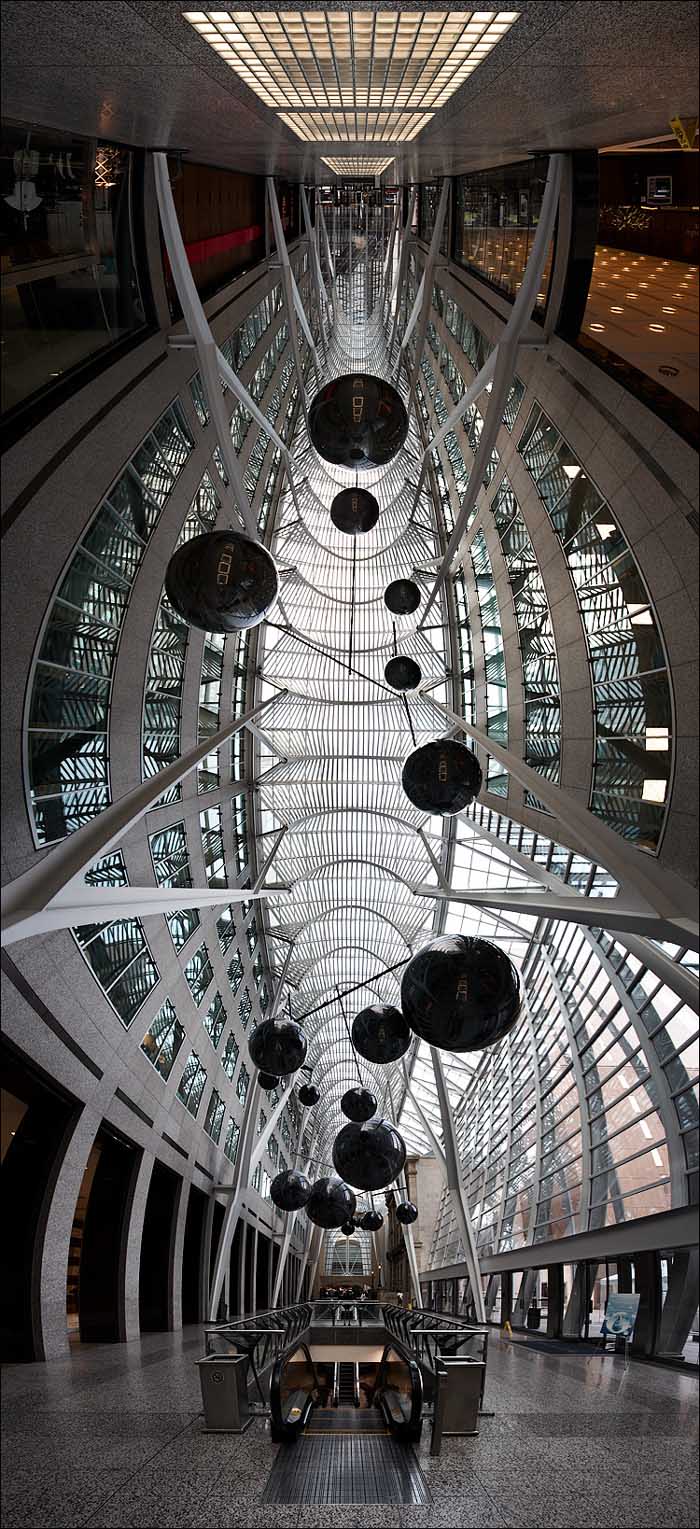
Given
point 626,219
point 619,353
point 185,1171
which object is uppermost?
point 626,219

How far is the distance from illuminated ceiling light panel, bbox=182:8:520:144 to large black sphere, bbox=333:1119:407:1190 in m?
13.4

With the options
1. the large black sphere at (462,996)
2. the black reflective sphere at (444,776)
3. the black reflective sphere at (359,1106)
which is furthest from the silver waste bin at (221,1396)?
the black reflective sphere at (444,776)

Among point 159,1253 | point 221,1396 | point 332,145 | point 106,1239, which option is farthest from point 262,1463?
point 159,1253

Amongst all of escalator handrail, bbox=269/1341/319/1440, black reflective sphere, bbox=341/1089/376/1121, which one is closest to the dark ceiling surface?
escalator handrail, bbox=269/1341/319/1440

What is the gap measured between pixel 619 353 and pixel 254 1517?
34.0 ft

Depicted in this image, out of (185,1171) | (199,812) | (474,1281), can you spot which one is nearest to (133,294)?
(199,812)

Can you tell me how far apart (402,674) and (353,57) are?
996cm

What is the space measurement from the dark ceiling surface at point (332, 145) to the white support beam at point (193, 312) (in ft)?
1.32

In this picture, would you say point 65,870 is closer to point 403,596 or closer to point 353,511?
point 353,511

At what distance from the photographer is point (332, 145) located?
9.87 metres

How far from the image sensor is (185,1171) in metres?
30.2

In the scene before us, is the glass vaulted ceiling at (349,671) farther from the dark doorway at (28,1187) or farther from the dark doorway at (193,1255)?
the dark doorway at (28,1187)

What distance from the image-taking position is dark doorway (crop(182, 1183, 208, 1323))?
34.8m

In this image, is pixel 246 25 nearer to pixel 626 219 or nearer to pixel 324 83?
pixel 324 83
